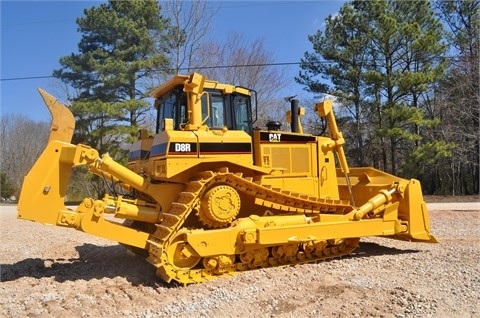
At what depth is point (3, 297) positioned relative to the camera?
5.87 m

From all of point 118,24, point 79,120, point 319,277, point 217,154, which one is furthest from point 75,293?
point 118,24

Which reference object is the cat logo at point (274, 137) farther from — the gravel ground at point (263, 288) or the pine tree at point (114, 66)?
the pine tree at point (114, 66)

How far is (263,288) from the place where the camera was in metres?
6.07

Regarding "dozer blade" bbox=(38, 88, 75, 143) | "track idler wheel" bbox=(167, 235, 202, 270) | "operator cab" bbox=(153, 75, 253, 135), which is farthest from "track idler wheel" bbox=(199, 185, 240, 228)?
"dozer blade" bbox=(38, 88, 75, 143)

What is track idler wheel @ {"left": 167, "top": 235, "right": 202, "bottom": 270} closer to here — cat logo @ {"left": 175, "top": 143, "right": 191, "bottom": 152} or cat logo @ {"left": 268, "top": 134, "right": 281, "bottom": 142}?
cat logo @ {"left": 175, "top": 143, "right": 191, "bottom": 152}

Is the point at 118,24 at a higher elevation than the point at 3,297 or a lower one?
higher

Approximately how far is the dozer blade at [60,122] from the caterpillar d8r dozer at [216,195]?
1 centimetres

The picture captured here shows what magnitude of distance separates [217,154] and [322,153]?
2206 millimetres

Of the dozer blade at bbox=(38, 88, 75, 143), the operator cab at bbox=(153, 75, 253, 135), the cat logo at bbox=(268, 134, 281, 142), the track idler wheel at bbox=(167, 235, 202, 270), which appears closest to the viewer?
the track idler wheel at bbox=(167, 235, 202, 270)

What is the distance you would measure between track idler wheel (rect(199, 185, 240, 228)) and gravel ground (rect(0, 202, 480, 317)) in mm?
843

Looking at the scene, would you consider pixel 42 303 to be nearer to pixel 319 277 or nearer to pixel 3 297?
pixel 3 297

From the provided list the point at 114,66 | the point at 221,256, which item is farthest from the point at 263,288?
the point at 114,66

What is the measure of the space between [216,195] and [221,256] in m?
0.87

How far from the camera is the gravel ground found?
17.7ft
